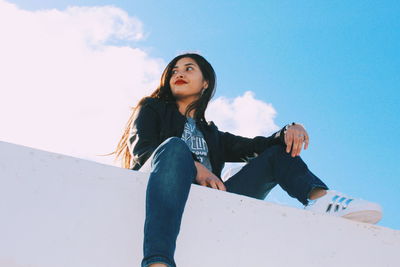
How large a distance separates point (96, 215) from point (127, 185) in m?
0.14

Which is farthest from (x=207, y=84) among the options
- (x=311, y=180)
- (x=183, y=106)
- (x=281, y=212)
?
(x=281, y=212)

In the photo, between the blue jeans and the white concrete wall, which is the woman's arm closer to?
the blue jeans

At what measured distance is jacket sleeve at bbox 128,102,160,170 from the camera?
195 cm

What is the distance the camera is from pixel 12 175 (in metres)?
1.65

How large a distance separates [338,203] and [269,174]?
0.34 meters

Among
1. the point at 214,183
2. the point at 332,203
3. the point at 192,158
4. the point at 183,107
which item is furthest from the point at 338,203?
the point at 183,107

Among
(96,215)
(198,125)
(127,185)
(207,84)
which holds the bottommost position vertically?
(96,215)

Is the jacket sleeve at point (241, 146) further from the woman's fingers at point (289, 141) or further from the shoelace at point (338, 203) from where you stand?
the shoelace at point (338, 203)

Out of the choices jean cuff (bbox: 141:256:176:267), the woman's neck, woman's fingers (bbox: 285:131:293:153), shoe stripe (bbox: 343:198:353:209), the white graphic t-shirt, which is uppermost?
the woman's neck

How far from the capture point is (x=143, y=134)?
2.06 metres

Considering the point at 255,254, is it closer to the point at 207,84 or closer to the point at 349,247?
the point at 349,247

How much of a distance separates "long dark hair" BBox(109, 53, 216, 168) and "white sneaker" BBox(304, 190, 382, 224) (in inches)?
32.7

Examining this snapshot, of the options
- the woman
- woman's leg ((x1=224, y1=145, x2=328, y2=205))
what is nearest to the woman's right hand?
the woman

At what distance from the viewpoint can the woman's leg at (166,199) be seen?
4.34 ft
